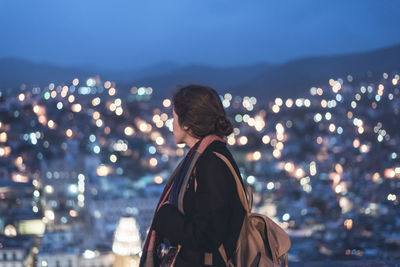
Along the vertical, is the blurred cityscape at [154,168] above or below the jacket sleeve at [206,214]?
below

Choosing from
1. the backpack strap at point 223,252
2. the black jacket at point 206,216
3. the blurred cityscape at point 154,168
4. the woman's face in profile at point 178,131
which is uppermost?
the woman's face in profile at point 178,131

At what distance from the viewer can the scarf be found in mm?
935

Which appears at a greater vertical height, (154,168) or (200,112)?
(200,112)

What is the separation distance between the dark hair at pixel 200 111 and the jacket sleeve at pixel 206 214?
6 cm

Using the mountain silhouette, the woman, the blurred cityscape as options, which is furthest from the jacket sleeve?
the mountain silhouette

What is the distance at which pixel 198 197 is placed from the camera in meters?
0.91

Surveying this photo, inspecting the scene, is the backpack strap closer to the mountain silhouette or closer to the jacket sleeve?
the jacket sleeve

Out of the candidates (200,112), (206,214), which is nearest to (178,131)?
(200,112)

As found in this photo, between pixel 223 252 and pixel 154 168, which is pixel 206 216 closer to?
pixel 223 252

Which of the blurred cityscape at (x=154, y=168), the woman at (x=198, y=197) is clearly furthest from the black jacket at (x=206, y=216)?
the blurred cityscape at (x=154, y=168)

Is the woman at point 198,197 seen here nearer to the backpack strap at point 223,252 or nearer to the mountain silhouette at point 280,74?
the backpack strap at point 223,252

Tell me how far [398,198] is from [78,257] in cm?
490

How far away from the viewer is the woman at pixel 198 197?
35.6 inches

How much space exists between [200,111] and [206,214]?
19cm
